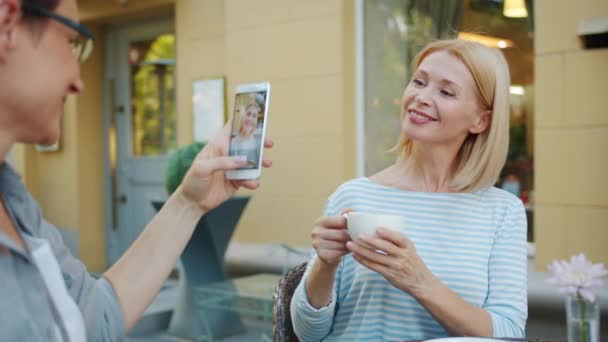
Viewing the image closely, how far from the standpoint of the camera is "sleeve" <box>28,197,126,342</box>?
40.8 inches

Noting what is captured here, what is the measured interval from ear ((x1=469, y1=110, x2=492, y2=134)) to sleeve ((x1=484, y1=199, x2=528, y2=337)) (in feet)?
0.81

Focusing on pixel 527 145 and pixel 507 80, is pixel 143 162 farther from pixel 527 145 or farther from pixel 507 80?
pixel 507 80

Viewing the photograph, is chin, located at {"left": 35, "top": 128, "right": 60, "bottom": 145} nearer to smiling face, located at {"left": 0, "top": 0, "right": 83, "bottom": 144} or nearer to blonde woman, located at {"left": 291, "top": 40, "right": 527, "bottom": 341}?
smiling face, located at {"left": 0, "top": 0, "right": 83, "bottom": 144}

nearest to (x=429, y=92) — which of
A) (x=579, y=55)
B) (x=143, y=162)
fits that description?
(x=579, y=55)

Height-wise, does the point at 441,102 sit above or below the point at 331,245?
above

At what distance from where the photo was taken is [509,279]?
5.52 feet

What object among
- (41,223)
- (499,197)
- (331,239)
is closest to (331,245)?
(331,239)

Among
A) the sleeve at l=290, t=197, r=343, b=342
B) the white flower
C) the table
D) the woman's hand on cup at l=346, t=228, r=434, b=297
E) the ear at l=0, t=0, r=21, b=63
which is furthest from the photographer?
the table

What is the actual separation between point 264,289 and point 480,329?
292 centimetres

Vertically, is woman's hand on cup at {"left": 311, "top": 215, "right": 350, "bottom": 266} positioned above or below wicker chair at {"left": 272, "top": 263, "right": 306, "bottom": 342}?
above

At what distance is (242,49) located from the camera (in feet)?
17.8

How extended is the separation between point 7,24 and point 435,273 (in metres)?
1.22

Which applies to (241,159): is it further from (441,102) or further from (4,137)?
(441,102)

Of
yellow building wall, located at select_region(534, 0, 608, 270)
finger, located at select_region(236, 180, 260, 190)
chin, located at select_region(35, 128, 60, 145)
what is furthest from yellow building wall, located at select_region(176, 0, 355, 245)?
chin, located at select_region(35, 128, 60, 145)
